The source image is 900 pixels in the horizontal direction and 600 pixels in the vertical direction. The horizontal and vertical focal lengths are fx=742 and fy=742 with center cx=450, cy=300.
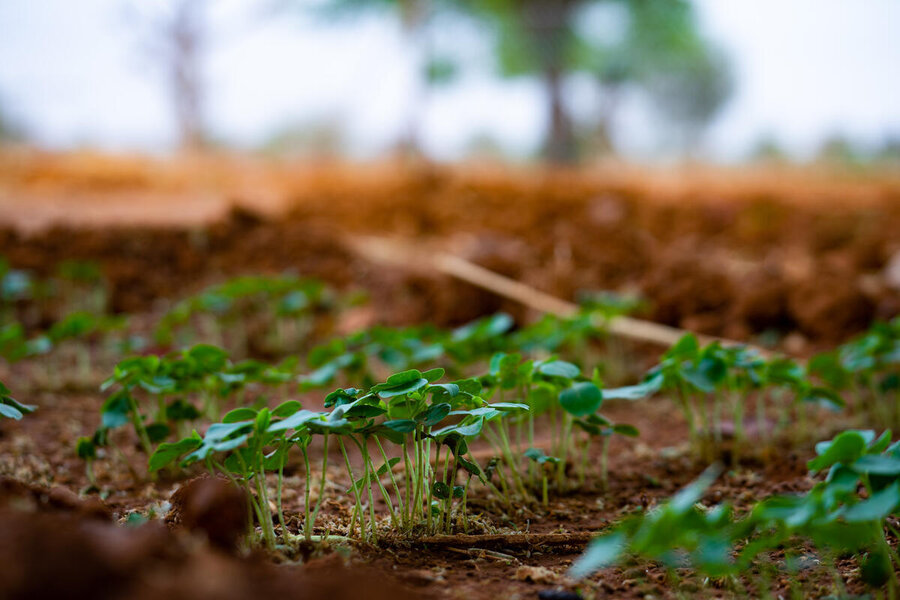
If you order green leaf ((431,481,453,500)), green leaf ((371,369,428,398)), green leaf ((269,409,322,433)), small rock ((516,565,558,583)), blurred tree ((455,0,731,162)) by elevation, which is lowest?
small rock ((516,565,558,583))

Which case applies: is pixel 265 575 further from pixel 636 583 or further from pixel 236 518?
pixel 636 583

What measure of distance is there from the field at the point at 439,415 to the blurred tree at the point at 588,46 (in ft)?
10.7

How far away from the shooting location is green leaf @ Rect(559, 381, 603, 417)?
1.48m

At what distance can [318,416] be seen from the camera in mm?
1148

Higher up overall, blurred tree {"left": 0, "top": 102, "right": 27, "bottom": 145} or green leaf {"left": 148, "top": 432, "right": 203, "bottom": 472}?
blurred tree {"left": 0, "top": 102, "right": 27, "bottom": 145}

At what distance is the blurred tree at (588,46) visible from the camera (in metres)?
9.43

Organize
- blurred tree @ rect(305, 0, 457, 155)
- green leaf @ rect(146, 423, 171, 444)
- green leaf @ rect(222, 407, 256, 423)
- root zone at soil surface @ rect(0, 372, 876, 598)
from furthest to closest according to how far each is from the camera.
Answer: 1. blurred tree @ rect(305, 0, 457, 155)
2. green leaf @ rect(146, 423, 171, 444)
3. green leaf @ rect(222, 407, 256, 423)
4. root zone at soil surface @ rect(0, 372, 876, 598)

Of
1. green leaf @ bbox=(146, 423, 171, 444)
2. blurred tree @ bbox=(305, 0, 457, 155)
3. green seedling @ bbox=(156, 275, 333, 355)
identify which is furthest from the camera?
blurred tree @ bbox=(305, 0, 457, 155)

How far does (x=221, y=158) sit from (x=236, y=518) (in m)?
8.05

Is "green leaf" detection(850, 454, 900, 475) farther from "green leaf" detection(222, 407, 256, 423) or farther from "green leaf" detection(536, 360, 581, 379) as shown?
"green leaf" detection(222, 407, 256, 423)

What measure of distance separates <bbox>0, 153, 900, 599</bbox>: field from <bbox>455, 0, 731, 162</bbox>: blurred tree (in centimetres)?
325

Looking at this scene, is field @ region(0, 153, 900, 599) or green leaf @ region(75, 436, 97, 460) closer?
field @ region(0, 153, 900, 599)

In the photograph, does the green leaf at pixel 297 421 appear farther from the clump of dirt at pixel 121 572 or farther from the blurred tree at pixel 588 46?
the blurred tree at pixel 588 46

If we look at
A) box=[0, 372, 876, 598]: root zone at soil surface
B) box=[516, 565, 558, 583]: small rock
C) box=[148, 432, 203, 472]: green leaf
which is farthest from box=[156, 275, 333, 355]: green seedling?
box=[516, 565, 558, 583]: small rock
